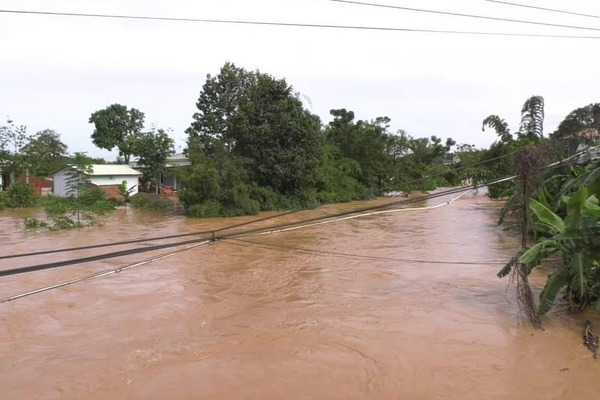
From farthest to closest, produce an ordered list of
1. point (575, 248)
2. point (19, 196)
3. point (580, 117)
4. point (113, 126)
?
point (113, 126)
point (580, 117)
point (19, 196)
point (575, 248)

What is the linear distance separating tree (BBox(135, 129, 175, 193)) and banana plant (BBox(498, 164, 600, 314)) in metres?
31.4

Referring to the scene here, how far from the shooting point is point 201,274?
34.9 feet

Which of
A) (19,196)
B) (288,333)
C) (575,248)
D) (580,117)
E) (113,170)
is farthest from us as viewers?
(113,170)

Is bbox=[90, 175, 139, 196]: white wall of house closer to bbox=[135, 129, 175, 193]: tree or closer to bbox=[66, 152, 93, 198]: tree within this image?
bbox=[135, 129, 175, 193]: tree

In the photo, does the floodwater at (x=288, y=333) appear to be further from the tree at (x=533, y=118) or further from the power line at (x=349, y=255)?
the tree at (x=533, y=118)

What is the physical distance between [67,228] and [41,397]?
48.5 feet

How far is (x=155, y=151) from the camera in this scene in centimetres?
3512

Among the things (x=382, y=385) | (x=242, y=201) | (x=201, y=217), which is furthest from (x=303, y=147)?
(x=382, y=385)

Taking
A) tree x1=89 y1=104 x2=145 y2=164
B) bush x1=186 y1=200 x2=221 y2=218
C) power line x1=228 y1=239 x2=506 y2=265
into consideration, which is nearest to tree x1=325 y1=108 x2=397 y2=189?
bush x1=186 y1=200 x2=221 y2=218

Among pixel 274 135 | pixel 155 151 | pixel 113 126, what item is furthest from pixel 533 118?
pixel 113 126

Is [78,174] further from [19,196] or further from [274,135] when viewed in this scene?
[274,135]

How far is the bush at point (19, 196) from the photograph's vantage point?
2748cm

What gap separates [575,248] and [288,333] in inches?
155

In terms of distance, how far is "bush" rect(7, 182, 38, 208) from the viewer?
2748 centimetres
